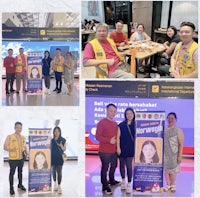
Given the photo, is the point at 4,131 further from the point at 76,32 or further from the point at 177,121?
the point at 177,121

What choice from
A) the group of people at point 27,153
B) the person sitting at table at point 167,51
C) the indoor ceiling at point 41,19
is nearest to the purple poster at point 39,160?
the group of people at point 27,153

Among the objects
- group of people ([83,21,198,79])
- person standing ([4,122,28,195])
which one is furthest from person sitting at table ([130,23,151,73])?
person standing ([4,122,28,195])

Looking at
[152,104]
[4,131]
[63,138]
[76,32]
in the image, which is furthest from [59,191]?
[76,32]

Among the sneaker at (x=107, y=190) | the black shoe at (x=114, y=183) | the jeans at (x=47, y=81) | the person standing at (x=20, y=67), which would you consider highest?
the person standing at (x=20, y=67)

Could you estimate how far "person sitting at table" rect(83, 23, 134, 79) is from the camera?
68.3 inches

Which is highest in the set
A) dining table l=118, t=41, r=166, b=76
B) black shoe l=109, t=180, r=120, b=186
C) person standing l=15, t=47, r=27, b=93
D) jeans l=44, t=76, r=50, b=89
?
dining table l=118, t=41, r=166, b=76

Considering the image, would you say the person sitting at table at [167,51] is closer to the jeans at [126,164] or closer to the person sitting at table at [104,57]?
the person sitting at table at [104,57]

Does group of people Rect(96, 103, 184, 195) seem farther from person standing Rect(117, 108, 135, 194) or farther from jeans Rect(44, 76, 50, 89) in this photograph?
jeans Rect(44, 76, 50, 89)

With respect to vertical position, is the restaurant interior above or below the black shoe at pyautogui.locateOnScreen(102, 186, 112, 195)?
above

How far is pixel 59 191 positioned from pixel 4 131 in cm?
36

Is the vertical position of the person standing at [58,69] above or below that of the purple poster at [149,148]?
above

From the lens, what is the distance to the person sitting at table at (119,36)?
173 centimetres

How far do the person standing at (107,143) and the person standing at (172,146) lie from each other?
23 cm

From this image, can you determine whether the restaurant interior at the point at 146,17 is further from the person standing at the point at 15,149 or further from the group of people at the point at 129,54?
the person standing at the point at 15,149
